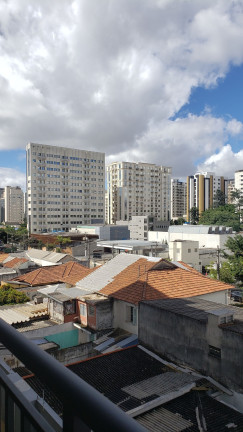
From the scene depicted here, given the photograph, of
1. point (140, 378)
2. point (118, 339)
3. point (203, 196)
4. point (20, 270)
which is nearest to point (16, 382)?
point (140, 378)

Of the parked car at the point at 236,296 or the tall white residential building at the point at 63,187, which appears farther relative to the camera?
the tall white residential building at the point at 63,187

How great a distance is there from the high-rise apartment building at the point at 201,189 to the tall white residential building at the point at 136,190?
1607 cm

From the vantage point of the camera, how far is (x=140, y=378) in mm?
8656

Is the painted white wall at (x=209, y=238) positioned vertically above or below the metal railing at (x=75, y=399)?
below

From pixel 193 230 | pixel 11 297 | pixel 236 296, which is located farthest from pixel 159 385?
pixel 193 230

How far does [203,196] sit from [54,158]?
57.2 metres

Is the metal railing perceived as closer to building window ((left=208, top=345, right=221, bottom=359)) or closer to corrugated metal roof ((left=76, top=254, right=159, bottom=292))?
building window ((left=208, top=345, right=221, bottom=359))

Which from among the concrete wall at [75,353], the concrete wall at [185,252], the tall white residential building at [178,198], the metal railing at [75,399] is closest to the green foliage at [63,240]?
the concrete wall at [185,252]

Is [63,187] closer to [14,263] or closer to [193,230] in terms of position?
[193,230]

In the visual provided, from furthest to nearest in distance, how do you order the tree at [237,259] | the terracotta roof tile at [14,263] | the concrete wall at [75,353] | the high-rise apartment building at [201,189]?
the high-rise apartment building at [201,189] → the terracotta roof tile at [14,263] → the tree at [237,259] → the concrete wall at [75,353]

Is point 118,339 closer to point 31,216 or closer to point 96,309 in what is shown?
point 96,309

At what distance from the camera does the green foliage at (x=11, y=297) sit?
16.8 m

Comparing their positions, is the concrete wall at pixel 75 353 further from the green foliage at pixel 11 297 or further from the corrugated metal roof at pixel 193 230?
the corrugated metal roof at pixel 193 230

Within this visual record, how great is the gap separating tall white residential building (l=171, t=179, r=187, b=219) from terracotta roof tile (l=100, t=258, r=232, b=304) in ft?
369
